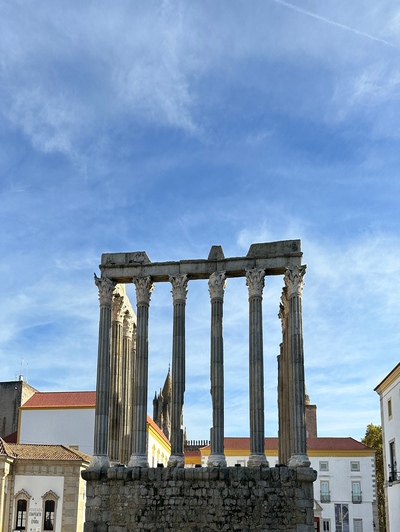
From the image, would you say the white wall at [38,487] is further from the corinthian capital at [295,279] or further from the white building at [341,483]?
the white building at [341,483]

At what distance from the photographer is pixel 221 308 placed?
98.8 feet

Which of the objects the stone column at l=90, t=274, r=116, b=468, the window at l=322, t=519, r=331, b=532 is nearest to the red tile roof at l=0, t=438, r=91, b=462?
the stone column at l=90, t=274, r=116, b=468

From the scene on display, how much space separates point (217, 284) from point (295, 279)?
3.25 m

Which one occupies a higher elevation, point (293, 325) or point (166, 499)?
point (293, 325)

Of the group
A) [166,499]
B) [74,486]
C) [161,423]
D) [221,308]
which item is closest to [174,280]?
[221,308]

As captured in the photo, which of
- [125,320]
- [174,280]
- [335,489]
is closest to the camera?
[174,280]

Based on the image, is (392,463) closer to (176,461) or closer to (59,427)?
(176,461)

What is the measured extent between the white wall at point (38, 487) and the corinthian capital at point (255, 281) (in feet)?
71.4

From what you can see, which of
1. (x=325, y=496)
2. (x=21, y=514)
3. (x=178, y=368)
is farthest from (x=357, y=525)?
(x=178, y=368)

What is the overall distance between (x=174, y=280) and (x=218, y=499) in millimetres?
9057

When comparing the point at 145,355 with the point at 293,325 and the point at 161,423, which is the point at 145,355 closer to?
the point at 293,325

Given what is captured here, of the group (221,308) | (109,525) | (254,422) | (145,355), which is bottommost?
(109,525)

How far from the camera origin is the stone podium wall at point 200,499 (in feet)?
87.1

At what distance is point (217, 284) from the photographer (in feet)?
99.0
